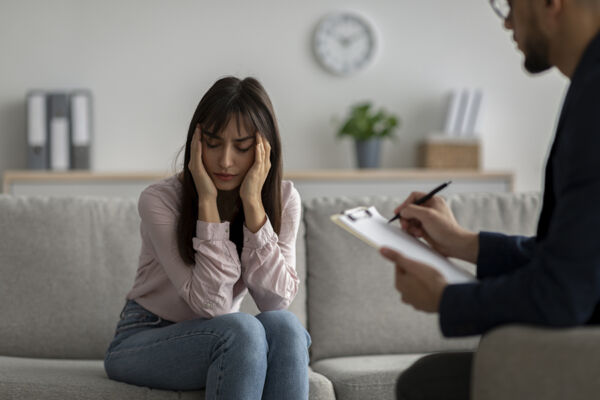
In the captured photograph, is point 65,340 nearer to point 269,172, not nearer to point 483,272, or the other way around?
point 269,172

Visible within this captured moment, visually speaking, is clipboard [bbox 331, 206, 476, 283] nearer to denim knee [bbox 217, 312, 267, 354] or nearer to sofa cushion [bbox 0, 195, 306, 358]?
denim knee [bbox 217, 312, 267, 354]

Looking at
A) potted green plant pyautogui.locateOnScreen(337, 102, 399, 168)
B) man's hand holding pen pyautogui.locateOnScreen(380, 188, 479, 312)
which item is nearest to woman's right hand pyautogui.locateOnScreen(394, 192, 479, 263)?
man's hand holding pen pyautogui.locateOnScreen(380, 188, 479, 312)

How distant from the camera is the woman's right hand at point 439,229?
1479 millimetres

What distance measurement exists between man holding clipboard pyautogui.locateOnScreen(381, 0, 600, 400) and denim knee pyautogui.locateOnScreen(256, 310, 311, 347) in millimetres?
370

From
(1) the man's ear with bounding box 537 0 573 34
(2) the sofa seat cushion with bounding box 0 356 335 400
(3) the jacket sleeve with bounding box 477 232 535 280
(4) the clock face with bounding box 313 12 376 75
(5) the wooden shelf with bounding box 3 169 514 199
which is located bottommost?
(2) the sofa seat cushion with bounding box 0 356 335 400

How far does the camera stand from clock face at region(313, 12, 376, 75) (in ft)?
14.9

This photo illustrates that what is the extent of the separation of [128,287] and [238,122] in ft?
2.38

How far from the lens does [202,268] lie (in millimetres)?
1733

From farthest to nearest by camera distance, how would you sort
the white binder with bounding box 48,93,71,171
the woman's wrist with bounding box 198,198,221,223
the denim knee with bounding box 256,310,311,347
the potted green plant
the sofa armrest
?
1. the potted green plant
2. the white binder with bounding box 48,93,71,171
3. the woman's wrist with bounding box 198,198,221,223
4. the denim knee with bounding box 256,310,311,347
5. the sofa armrest

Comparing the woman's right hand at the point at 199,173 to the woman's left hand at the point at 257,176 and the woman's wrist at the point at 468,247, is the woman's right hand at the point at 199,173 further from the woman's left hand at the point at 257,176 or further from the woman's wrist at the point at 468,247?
the woman's wrist at the point at 468,247

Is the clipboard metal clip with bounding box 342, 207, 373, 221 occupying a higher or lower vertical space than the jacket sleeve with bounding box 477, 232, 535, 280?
higher

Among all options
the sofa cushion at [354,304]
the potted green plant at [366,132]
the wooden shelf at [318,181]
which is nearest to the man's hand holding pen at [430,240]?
the sofa cushion at [354,304]

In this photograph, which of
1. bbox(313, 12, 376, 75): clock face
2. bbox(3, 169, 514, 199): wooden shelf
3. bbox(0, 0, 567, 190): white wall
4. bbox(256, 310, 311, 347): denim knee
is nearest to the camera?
bbox(256, 310, 311, 347): denim knee

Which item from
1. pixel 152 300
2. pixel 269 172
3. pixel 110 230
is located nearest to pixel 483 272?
pixel 269 172
